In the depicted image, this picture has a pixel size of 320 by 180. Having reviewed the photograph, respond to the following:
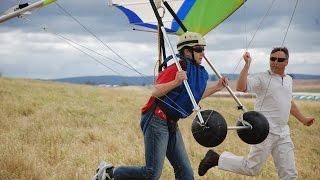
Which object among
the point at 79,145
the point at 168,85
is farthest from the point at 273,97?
the point at 79,145

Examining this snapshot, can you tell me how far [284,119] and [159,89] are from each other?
2.11 m

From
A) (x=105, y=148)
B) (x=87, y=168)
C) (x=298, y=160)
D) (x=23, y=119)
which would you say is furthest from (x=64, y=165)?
(x=23, y=119)

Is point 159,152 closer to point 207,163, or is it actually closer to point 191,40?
point 191,40

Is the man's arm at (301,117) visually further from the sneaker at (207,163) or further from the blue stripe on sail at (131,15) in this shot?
the blue stripe on sail at (131,15)

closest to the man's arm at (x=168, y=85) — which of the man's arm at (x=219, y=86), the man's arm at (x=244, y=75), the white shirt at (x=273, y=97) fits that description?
the man's arm at (x=219, y=86)

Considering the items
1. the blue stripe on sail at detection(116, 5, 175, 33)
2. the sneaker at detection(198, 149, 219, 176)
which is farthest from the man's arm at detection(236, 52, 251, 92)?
the blue stripe on sail at detection(116, 5, 175, 33)

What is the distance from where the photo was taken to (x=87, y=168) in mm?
7844

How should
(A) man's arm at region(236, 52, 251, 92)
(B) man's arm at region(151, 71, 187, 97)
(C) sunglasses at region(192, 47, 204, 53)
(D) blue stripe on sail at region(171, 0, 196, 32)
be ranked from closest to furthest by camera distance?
(B) man's arm at region(151, 71, 187, 97) < (C) sunglasses at region(192, 47, 204, 53) < (A) man's arm at region(236, 52, 251, 92) < (D) blue stripe on sail at region(171, 0, 196, 32)

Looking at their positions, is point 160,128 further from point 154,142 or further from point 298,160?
point 298,160

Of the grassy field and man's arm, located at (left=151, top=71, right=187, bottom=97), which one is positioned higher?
man's arm, located at (left=151, top=71, right=187, bottom=97)

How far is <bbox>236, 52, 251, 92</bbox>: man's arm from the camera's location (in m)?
6.10

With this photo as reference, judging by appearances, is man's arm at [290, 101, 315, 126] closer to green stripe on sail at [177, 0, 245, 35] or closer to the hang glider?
green stripe on sail at [177, 0, 245, 35]

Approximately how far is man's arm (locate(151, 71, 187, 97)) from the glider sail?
2147 millimetres

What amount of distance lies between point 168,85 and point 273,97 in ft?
6.49
